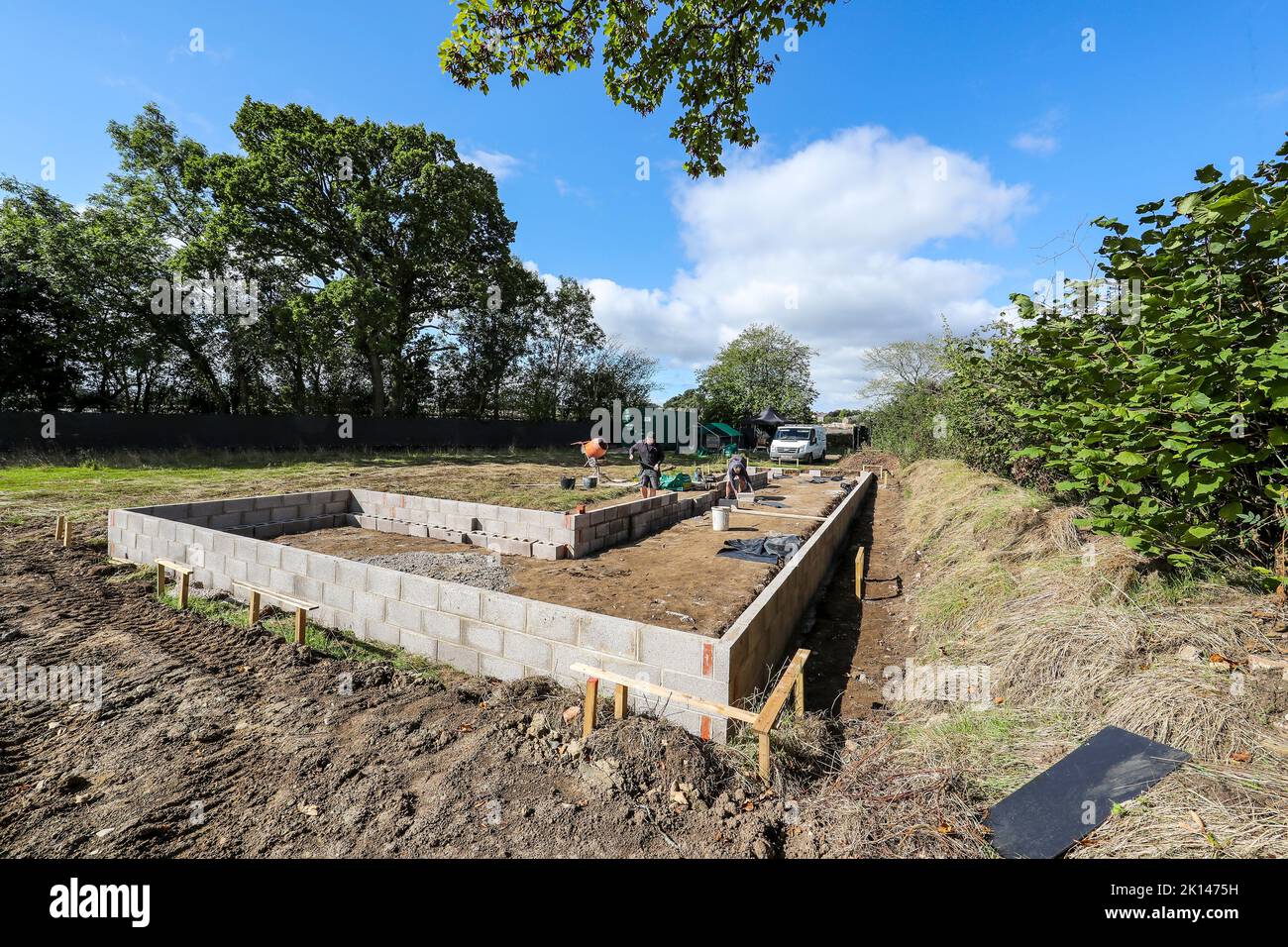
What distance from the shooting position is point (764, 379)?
38.7 m

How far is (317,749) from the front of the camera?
298cm

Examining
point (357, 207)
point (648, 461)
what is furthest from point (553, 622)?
point (357, 207)

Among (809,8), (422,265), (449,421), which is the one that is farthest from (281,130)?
(809,8)

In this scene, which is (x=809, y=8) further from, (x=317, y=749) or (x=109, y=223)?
(x=109, y=223)

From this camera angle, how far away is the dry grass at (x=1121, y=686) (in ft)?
6.60

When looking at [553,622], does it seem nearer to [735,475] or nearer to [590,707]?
[590,707]

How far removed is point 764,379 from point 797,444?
1737cm

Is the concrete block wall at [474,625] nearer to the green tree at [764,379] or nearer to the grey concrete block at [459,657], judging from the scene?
the grey concrete block at [459,657]

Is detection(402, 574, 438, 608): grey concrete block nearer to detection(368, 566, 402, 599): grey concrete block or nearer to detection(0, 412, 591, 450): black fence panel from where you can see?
detection(368, 566, 402, 599): grey concrete block

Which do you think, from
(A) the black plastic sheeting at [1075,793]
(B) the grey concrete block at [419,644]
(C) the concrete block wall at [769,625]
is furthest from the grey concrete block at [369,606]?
Answer: (A) the black plastic sheeting at [1075,793]

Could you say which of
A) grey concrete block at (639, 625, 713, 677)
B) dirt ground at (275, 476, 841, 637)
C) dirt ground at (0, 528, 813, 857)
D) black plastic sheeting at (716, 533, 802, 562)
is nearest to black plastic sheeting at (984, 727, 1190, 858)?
dirt ground at (0, 528, 813, 857)

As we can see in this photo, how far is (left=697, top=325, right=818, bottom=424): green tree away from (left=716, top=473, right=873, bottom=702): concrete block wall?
3092cm

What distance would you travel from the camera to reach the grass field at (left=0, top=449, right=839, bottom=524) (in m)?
9.91

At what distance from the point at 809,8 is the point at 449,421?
2261 centimetres
